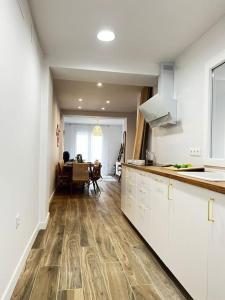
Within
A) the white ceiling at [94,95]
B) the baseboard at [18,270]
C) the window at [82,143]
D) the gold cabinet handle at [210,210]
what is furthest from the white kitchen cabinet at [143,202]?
the window at [82,143]

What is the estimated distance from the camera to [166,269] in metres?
2.12

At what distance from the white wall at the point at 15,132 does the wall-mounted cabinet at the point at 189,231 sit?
1.27m

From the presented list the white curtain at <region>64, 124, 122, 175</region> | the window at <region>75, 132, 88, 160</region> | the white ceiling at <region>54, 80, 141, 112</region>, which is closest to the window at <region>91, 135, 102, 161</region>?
the white curtain at <region>64, 124, 122, 175</region>

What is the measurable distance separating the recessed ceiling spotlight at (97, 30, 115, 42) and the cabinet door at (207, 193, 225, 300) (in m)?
2.06

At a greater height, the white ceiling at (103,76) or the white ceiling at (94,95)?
the white ceiling at (94,95)

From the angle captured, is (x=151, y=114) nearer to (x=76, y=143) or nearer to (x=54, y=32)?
(x=54, y=32)

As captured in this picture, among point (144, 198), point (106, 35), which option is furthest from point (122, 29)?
point (144, 198)

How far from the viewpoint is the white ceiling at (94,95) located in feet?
15.7

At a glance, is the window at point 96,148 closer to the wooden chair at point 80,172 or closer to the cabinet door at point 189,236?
the wooden chair at point 80,172

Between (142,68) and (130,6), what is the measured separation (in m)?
1.26

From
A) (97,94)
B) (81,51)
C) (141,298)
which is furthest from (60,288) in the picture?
(97,94)

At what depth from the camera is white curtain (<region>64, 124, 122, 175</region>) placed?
1092 centimetres

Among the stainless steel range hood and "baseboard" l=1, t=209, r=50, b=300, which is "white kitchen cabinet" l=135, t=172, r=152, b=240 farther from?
"baseboard" l=1, t=209, r=50, b=300

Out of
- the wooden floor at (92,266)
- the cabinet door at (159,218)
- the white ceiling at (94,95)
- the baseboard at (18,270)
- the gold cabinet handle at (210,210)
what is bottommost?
the wooden floor at (92,266)
